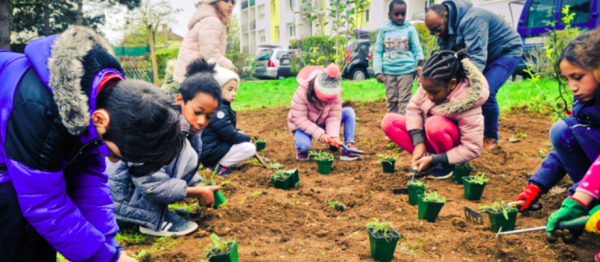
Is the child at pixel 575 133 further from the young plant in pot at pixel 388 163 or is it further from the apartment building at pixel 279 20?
the apartment building at pixel 279 20

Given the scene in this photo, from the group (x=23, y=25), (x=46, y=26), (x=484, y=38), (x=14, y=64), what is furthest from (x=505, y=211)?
(x=23, y=25)

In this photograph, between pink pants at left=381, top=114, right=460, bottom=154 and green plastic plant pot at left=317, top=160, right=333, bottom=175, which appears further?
green plastic plant pot at left=317, top=160, right=333, bottom=175

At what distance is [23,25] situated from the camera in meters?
17.1

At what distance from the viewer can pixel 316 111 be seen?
13.8 feet

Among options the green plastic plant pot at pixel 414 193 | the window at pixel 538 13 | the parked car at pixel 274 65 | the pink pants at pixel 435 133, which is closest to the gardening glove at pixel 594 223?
the green plastic plant pot at pixel 414 193

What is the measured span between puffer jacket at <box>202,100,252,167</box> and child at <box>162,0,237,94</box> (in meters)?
0.76

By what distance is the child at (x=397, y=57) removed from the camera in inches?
201

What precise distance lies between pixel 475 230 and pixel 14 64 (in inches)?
91.1

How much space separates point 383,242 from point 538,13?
346 inches

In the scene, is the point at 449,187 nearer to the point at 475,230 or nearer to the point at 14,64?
the point at 475,230

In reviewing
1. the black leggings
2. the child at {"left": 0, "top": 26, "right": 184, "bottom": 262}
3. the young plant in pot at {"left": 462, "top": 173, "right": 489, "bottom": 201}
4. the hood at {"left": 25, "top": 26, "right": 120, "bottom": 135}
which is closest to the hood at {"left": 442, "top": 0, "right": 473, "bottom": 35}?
the young plant in pot at {"left": 462, "top": 173, "right": 489, "bottom": 201}

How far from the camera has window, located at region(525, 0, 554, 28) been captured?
8.48 meters

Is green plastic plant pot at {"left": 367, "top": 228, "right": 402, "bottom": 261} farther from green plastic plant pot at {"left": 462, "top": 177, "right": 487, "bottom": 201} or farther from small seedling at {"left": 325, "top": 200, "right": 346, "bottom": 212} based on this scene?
green plastic plant pot at {"left": 462, "top": 177, "right": 487, "bottom": 201}

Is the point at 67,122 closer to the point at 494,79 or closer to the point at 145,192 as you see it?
the point at 145,192
